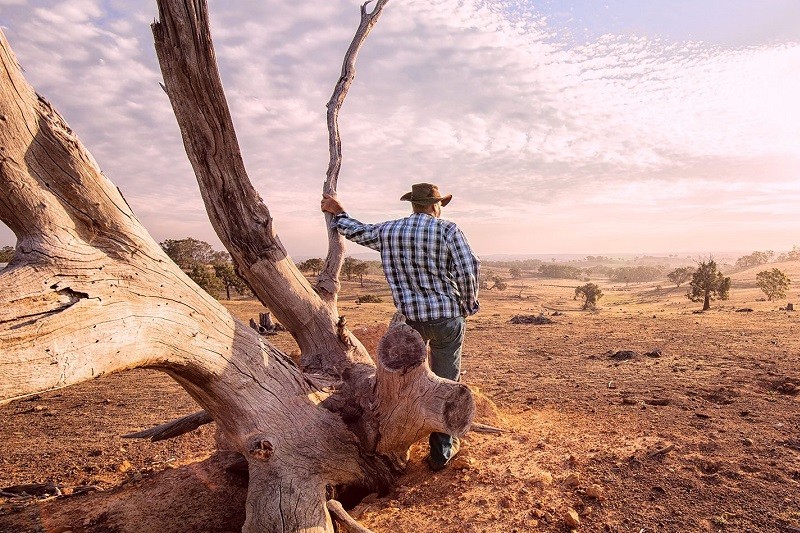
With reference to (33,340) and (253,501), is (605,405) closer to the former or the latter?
(253,501)

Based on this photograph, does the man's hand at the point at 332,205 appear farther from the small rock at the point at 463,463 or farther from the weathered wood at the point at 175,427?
the small rock at the point at 463,463

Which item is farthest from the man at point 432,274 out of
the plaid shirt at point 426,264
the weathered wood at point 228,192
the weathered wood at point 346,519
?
the weathered wood at point 346,519

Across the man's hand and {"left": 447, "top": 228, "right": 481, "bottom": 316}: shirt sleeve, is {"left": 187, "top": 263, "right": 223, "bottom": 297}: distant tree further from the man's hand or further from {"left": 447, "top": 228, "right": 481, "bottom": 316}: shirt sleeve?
{"left": 447, "top": 228, "right": 481, "bottom": 316}: shirt sleeve

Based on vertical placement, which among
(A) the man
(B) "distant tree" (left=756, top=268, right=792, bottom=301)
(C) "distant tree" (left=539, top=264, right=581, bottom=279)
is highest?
(A) the man

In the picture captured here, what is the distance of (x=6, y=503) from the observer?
3.65 m

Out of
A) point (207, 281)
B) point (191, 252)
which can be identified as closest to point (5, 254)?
point (191, 252)

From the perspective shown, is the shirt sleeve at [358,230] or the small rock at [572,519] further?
the shirt sleeve at [358,230]

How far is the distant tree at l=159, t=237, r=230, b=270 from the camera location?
40691 millimetres

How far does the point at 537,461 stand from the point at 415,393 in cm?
130

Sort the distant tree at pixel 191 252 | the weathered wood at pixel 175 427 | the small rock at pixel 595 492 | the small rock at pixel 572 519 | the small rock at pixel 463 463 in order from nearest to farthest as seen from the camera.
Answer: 1. the small rock at pixel 572 519
2. the small rock at pixel 595 492
3. the small rock at pixel 463 463
4. the weathered wood at pixel 175 427
5. the distant tree at pixel 191 252

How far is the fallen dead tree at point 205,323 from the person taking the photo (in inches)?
86.1

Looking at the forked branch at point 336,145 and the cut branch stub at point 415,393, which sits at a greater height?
the forked branch at point 336,145

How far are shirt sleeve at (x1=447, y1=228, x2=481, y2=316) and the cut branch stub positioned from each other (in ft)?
2.27

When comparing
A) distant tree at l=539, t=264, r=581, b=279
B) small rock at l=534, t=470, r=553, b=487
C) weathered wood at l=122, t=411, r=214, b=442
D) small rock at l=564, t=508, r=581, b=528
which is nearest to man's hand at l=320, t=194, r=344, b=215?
weathered wood at l=122, t=411, r=214, b=442
